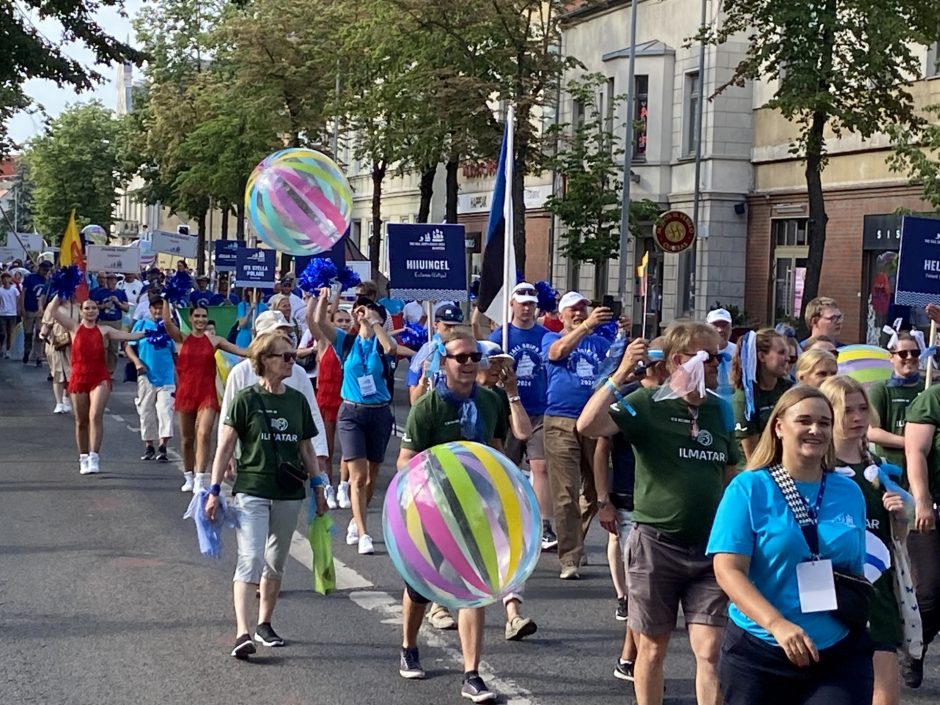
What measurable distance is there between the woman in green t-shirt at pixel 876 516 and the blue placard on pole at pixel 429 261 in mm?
7417

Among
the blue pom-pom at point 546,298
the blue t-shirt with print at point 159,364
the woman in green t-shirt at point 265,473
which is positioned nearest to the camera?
the woman in green t-shirt at point 265,473

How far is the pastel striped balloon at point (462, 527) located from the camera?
5.80 m

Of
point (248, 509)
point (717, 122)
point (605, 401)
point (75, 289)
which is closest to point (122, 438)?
point (75, 289)

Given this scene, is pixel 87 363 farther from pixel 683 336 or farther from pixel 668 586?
pixel 668 586

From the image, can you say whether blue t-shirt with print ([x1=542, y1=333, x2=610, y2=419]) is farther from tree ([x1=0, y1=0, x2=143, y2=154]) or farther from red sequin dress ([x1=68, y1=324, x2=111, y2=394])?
tree ([x1=0, y1=0, x2=143, y2=154])

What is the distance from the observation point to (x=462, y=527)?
5824mm

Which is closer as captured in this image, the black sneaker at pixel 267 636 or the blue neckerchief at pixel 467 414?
the blue neckerchief at pixel 467 414

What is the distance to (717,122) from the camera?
3650 cm

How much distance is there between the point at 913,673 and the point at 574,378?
3.42m

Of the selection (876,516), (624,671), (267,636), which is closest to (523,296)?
(267,636)

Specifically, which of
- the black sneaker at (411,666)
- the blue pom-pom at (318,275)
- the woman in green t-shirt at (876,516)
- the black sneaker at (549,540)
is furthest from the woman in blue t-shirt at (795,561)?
Result: the blue pom-pom at (318,275)

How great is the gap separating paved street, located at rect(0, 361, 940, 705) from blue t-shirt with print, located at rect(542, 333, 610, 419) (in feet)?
3.55

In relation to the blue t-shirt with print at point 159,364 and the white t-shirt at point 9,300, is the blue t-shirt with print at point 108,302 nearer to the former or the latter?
the white t-shirt at point 9,300

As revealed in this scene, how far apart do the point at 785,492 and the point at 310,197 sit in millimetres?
8278
